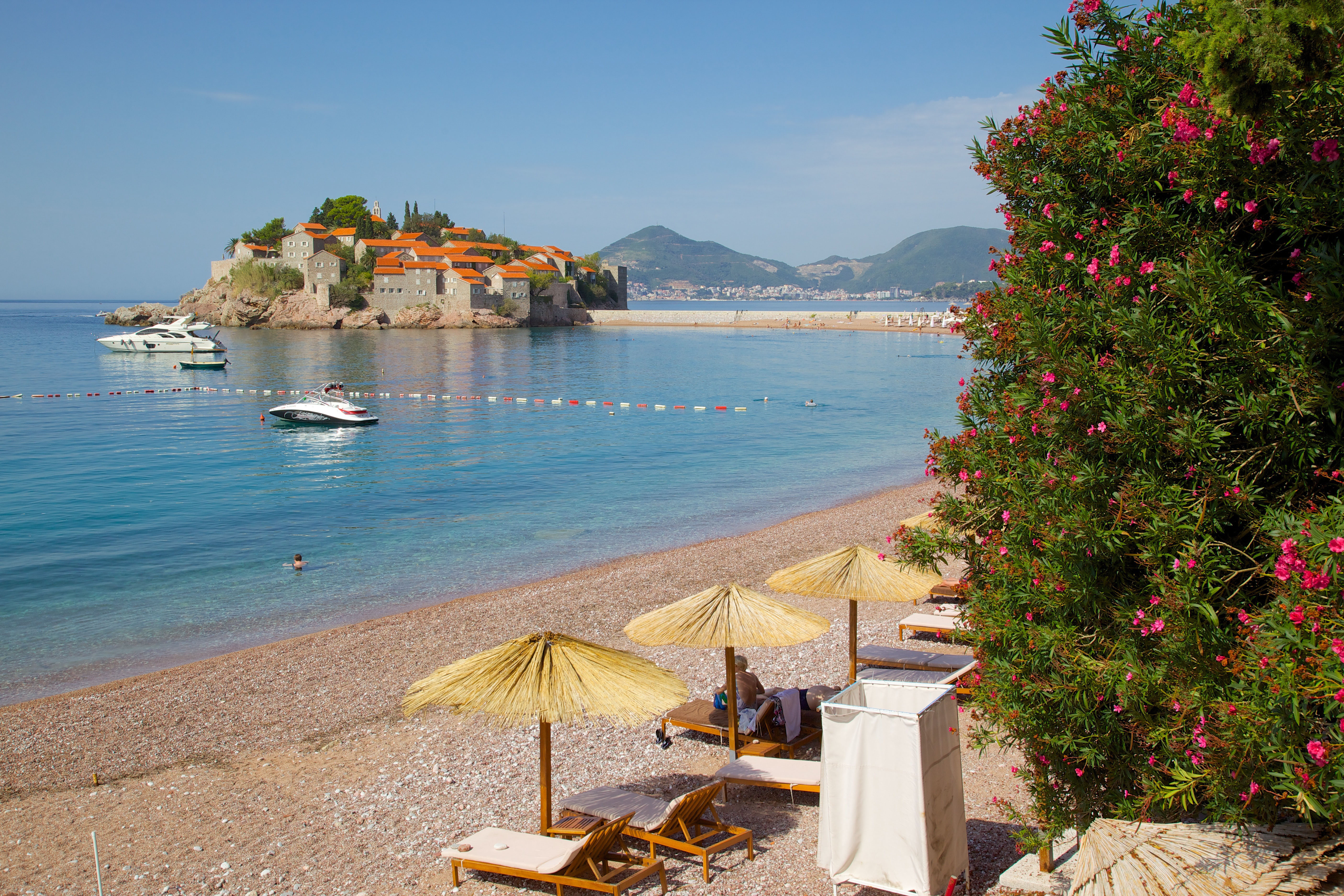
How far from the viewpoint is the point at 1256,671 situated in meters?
3.63

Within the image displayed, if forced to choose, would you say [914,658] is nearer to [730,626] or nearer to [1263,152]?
[730,626]

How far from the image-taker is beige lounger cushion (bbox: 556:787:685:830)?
24.6ft

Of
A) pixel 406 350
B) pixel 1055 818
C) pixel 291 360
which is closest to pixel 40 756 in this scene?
pixel 1055 818

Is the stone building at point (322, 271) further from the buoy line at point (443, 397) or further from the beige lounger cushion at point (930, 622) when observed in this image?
the beige lounger cushion at point (930, 622)

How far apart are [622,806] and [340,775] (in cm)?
350

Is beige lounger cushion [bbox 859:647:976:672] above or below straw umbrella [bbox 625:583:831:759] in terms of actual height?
below

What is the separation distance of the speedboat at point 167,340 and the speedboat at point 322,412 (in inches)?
1370

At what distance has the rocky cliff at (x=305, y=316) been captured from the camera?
11612 cm

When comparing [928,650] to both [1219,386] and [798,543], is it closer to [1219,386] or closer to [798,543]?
[798,543]

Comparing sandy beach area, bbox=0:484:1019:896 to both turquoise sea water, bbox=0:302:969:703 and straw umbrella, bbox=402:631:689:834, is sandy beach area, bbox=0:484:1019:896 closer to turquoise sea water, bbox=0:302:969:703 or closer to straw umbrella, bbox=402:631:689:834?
straw umbrella, bbox=402:631:689:834

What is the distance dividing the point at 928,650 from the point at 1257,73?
10.2 meters

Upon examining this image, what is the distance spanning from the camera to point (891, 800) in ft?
19.7

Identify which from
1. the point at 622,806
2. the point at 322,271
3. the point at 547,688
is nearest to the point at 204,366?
the point at 322,271

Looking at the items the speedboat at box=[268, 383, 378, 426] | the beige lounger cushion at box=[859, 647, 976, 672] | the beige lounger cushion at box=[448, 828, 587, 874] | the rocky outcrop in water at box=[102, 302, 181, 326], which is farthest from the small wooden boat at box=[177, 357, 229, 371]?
the beige lounger cushion at box=[448, 828, 587, 874]
